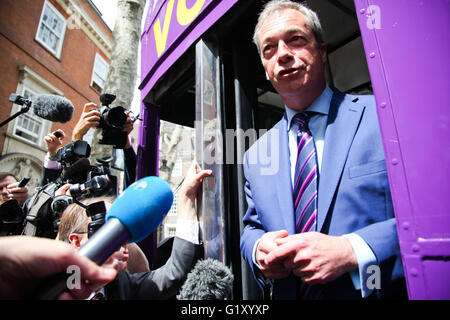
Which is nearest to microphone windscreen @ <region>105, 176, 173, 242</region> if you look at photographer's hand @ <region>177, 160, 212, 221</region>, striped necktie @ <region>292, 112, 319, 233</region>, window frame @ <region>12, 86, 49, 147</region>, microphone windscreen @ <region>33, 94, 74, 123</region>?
photographer's hand @ <region>177, 160, 212, 221</region>

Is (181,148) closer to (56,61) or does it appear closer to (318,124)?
(56,61)

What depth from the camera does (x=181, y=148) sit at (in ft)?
58.2

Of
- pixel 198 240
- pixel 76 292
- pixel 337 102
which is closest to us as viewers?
pixel 76 292

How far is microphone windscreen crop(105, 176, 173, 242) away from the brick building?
386 inches

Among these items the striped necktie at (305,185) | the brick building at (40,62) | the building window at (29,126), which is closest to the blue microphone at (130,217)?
the striped necktie at (305,185)

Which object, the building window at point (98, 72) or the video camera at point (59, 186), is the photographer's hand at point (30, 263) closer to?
the video camera at point (59, 186)

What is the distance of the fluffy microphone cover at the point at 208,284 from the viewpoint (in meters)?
1.06

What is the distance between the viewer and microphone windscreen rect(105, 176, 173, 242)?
63 centimetres

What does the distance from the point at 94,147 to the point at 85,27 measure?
12369 millimetres

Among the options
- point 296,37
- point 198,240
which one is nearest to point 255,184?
point 198,240

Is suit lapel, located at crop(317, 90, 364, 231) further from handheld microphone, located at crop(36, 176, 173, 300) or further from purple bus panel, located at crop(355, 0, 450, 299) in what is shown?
handheld microphone, located at crop(36, 176, 173, 300)

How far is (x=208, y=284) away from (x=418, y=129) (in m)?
0.97

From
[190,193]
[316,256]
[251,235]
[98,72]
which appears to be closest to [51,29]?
[98,72]

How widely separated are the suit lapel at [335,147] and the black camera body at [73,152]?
1624mm
